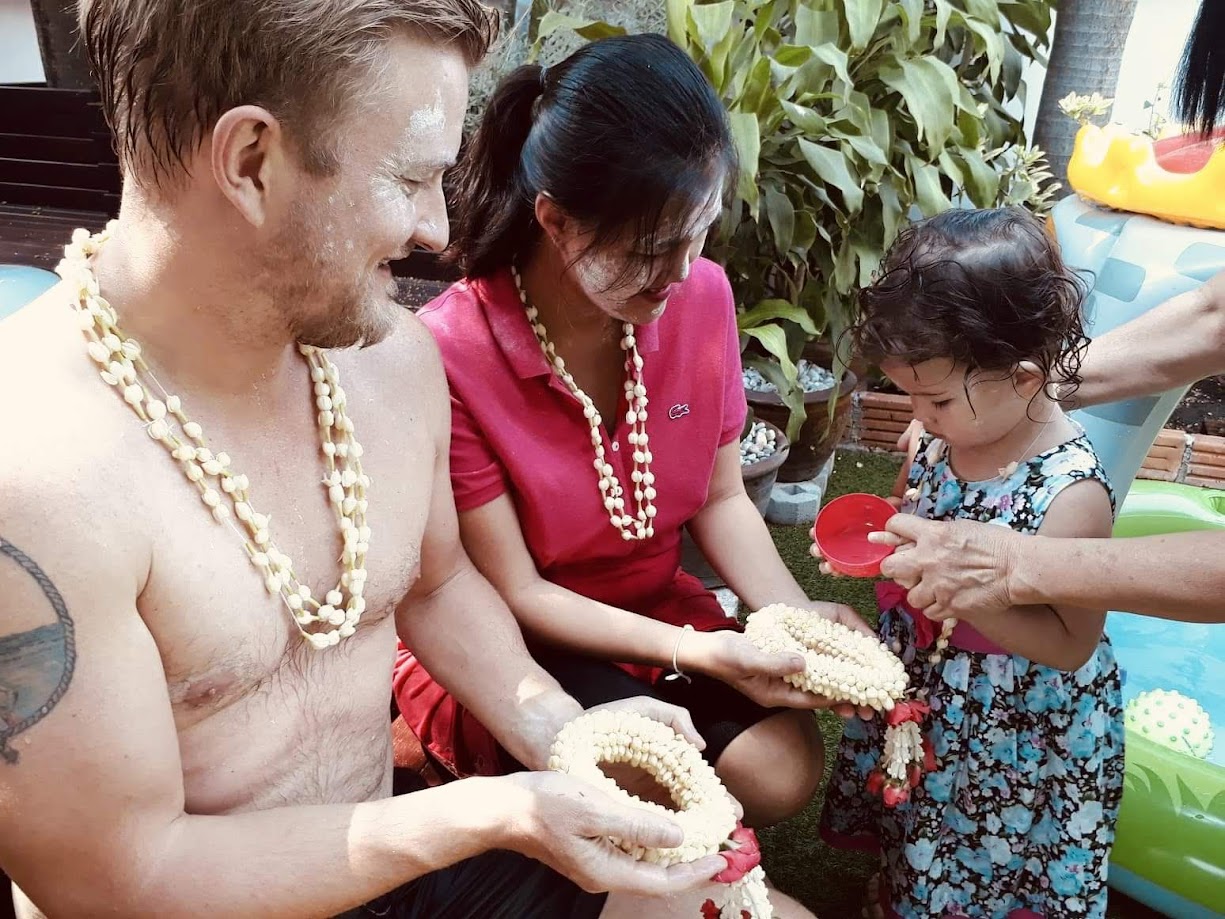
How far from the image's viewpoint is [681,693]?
168cm

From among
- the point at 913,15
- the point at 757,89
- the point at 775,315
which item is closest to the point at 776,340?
A: the point at 775,315

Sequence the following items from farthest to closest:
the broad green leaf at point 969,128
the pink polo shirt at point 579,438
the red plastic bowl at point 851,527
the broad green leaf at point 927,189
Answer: the broad green leaf at point 969,128 < the broad green leaf at point 927,189 < the red plastic bowl at point 851,527 < the pink polo shirt at point 579,438

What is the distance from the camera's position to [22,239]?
447cm

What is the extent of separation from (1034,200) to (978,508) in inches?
85.8

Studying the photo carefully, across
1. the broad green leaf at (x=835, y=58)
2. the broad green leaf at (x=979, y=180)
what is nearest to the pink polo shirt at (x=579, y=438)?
the broad green leaf at (x=835, y=58)

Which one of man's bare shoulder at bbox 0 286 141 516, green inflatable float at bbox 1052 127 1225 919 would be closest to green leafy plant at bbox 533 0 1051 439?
green inflatable float at bbox 1052 127 1225 919

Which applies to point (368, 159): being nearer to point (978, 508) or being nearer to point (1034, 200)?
point (978, 508)

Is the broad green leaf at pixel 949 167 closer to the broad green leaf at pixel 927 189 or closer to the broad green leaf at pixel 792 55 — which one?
the broad green leaf at pixel 927 189

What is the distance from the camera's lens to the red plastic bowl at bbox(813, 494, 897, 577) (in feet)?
5.45

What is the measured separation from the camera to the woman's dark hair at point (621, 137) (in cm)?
136

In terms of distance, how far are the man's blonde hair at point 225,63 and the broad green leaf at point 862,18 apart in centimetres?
202

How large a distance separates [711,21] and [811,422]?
116 cm

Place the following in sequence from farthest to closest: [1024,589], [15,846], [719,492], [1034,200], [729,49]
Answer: [1034,200], [729,49], [719,492], [1024,589], [15,846]

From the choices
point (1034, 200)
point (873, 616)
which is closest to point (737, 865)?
point (873, 616)
